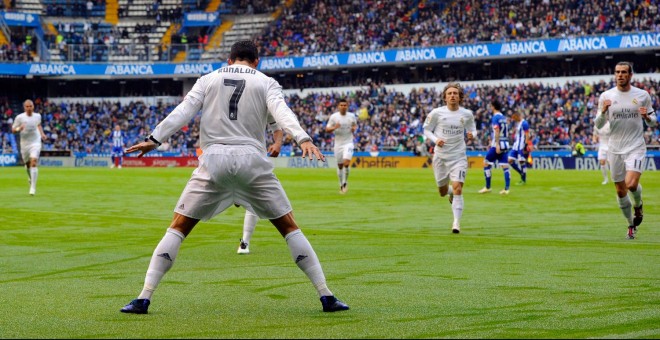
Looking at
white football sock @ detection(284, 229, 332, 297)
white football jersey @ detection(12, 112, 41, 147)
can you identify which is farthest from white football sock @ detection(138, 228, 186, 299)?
white football jersey @ detection(12, 112, 41, 147)

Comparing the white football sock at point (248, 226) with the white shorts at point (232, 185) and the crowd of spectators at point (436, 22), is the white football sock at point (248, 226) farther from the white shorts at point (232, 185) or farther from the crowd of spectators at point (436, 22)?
the crowd of spectators at point (436, 22)

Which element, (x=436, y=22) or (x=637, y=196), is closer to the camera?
(x=637, y=196)

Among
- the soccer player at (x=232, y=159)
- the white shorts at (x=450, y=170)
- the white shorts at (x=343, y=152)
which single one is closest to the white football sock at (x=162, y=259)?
the soccer player at (x=232, y=159)

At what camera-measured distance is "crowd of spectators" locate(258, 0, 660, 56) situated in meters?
59.0

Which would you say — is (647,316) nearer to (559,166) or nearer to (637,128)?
(637,128)

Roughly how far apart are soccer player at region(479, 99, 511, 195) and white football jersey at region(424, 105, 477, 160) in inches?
416

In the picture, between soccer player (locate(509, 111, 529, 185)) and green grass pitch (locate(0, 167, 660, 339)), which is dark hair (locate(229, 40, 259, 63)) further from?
soccer player (locate(509, 111, 529, 185))

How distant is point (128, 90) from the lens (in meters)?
83.4

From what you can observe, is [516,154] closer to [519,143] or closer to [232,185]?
[519,143]

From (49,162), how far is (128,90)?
15114mm

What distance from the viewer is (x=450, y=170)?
57.4 ft

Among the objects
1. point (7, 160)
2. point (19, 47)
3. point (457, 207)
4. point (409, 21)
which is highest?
point (409, 21)

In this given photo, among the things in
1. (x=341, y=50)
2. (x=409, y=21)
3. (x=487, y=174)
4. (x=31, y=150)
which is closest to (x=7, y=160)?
(x=341, y=50)

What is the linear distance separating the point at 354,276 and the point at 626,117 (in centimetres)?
660
